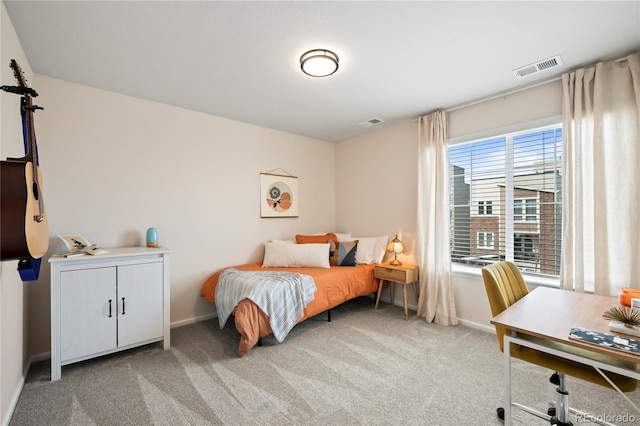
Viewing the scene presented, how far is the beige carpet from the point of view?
69.9 inches

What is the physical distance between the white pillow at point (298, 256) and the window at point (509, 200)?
5.42ft

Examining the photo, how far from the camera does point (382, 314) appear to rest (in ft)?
11.8

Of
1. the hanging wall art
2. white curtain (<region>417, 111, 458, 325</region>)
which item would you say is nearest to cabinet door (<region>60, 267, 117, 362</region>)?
the hanging wall art

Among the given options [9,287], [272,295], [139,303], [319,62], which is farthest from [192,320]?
[319,62]

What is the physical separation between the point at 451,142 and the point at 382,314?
2303 millimetres

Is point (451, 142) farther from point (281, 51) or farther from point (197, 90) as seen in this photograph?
point (197, 90)

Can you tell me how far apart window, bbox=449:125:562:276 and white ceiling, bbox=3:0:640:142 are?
63 centimetres

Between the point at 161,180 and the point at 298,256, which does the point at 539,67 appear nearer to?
the point at 298,256

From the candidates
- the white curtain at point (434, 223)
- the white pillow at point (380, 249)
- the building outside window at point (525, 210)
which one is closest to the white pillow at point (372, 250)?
the white pillow at point (380, 249)

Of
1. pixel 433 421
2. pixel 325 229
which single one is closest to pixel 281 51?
pixel 433 421

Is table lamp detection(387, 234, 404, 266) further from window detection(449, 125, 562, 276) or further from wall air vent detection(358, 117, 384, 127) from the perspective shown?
wall air vent detection(358, 117, 384, 127)

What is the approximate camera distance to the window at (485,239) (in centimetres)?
320

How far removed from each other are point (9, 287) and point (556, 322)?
10.4ft

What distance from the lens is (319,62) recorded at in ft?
7.23
